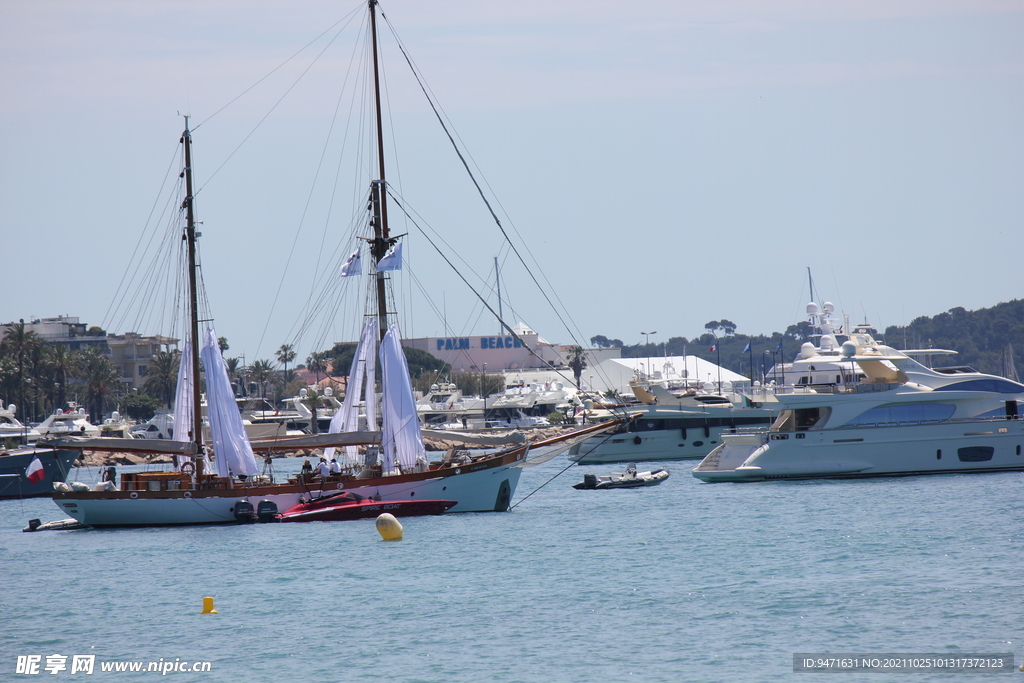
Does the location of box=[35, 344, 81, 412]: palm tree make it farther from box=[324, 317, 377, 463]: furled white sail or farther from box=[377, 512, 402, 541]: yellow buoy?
box=[377, 512, 402, 541]: yellow buoy

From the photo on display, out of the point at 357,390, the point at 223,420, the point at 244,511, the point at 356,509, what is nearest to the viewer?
the point at 356,509

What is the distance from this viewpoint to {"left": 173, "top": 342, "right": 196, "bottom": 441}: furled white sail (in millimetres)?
41250

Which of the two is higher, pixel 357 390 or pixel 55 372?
pixel 55 372

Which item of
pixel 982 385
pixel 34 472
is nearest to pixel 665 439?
pixel 982 385

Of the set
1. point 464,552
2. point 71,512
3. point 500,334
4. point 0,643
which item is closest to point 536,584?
point 464,552

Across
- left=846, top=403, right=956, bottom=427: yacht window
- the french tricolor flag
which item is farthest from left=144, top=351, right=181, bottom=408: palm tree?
left=846, top=403, right=956, bottom=427: yacht window

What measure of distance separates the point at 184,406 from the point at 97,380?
3323 inches

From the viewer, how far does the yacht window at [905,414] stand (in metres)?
47.9

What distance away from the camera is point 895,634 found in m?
19.9

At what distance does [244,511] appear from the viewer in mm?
38656

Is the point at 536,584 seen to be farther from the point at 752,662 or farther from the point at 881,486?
the point at 881,486

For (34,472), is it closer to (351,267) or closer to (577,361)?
(351,267)

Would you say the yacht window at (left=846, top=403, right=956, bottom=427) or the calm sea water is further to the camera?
the yacht window at (left=846, top=403, right=956, bottom=427)

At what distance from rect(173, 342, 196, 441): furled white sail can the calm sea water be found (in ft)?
14.8
